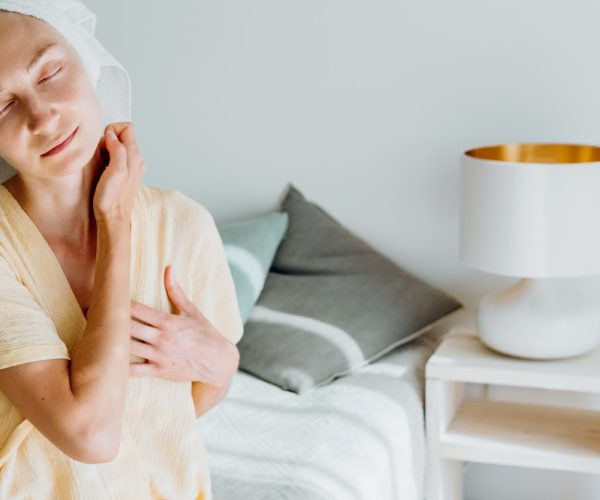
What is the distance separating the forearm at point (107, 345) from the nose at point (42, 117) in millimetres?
146

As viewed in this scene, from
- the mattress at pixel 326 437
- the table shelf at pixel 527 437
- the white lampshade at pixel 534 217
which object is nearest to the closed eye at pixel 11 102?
the mattress at pixel 326 437

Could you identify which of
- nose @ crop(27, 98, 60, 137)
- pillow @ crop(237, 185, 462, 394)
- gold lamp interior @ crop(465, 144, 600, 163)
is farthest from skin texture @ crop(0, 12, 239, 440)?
gold lamp interior @ crop(465, 144, 600, 163)

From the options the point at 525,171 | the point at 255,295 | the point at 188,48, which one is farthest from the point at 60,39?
the point at 188,48

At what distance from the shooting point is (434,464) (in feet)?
7.57

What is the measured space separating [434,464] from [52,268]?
4.07 feet

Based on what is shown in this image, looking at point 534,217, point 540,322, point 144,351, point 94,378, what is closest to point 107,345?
point 94,378

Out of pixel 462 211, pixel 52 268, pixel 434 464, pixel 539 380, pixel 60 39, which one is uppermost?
pixel 60 39

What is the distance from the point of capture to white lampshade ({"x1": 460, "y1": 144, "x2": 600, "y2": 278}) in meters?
2.09

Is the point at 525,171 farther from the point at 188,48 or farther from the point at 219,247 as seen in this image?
the point at 188,48

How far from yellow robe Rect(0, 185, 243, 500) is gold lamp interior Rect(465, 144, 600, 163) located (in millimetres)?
1010

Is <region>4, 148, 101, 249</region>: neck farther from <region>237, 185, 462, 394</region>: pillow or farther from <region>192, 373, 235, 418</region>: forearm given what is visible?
<region>237, 185, 462, 394</region>: pillow

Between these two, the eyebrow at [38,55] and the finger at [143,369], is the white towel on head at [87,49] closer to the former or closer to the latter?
the eyebrow at [38,55]

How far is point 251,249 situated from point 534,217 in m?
0.78

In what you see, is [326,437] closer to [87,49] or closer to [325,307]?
[325,307]
